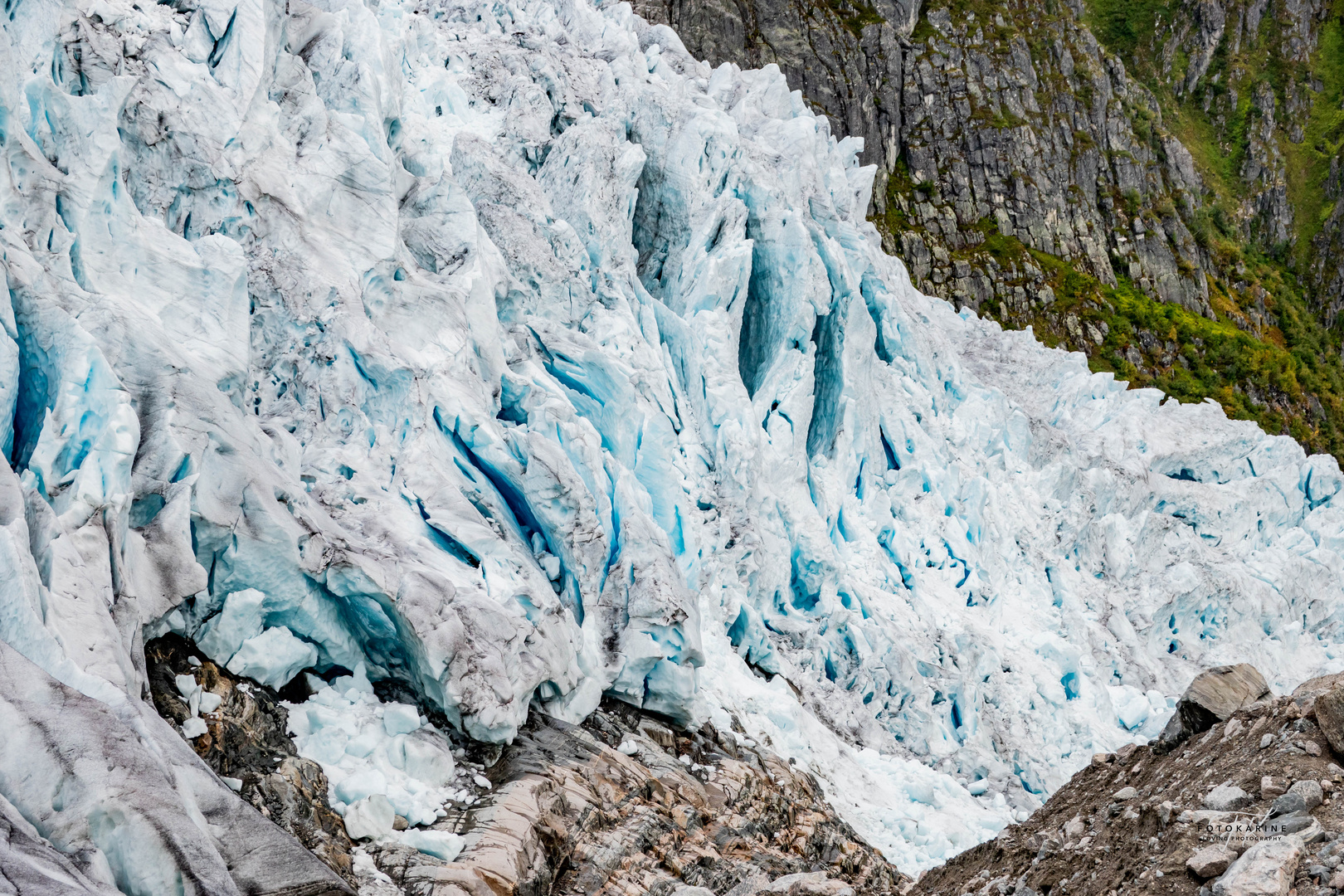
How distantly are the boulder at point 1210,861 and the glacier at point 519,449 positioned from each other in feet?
16.9

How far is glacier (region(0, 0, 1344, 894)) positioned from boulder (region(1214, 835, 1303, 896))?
5149 millimetres

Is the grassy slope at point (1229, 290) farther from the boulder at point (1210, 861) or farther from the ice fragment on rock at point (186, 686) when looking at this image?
the boulder at point (1210, 861)

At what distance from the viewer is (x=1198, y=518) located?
85.2 ft

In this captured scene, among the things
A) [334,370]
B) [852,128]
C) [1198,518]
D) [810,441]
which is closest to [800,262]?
[810,441]

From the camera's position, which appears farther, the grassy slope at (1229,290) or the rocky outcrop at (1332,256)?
the rocky outcrop at (1332,256)

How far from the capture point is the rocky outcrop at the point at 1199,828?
501 cm

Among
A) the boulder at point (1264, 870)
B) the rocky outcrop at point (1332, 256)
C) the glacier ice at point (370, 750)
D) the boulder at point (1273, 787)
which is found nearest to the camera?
the boulder at point (1264, 870)

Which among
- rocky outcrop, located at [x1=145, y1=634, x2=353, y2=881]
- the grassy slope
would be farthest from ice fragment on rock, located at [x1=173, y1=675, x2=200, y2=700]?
the grassy slope

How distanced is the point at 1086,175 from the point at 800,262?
4964 centimetres

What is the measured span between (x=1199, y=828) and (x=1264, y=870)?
3.39ft

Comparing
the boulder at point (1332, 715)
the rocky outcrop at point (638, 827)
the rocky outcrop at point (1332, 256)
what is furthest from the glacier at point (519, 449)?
the rocky outcrop at point (1332, 256)

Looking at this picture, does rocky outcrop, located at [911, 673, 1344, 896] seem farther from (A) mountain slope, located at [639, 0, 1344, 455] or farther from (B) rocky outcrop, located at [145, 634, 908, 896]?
(A) mountain slope, located at [639, 0, 1344, 455]

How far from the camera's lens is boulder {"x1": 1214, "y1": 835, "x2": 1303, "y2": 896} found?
4762 millimetres

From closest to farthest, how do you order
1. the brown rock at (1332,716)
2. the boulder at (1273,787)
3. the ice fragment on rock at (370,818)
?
the boulder at (1273,787)
the brown rock at (1332,716)
the ice fragment on rock at (370,818)
